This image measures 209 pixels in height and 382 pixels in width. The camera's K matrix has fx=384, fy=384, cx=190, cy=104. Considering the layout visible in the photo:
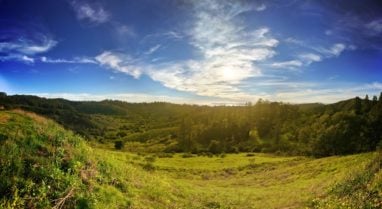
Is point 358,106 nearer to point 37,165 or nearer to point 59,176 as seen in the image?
point 59,176

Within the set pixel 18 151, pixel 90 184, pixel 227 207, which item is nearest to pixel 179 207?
pixel 227 207

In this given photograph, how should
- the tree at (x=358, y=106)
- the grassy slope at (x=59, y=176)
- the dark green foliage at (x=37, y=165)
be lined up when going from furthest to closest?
the tree at (x=358, y=106)
the grassy slope at (x=59, y=176)
the dark green foliage at (x=37, y=165)

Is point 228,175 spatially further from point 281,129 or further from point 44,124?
point 281,129

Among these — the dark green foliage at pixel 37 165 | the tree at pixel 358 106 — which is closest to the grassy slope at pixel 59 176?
the dark green foliage at pixel 37 165

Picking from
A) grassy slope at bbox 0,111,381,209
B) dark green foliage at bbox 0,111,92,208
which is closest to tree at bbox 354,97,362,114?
grassy slope at bbox 0,111,381,209

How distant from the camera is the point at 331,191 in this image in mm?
25625

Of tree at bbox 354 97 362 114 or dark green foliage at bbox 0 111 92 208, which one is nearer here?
dark green foliage at bbox 0 111 92 208

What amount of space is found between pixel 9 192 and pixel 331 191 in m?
19.7

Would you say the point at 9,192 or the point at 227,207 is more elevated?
the point at 9,192

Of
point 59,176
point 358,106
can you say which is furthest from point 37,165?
point 358,106

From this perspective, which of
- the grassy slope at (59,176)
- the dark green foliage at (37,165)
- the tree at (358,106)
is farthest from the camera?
the tree at (358,106)

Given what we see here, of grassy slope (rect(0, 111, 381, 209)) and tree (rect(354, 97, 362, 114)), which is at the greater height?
tree (rect(354, 97, 362, 114))

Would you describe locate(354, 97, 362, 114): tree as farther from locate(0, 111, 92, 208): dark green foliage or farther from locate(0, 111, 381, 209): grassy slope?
locate(0, 111, 92, 208): dark green foliage

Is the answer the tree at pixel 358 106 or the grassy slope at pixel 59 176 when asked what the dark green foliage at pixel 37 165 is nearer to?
the grassy slope at pixel 59 176
